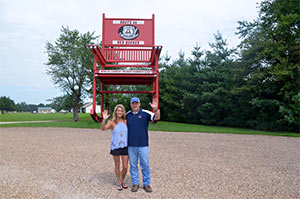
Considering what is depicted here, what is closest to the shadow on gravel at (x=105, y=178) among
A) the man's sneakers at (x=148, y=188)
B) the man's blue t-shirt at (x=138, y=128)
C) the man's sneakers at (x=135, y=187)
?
the man's sneakers at (x=135, y=187)

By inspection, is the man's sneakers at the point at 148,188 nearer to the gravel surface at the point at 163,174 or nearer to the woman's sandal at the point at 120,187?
the gravel surface at the point at 163,174

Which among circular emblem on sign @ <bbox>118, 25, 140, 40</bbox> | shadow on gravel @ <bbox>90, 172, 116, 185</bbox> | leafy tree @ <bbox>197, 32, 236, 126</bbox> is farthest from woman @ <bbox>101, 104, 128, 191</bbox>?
leafy tree @ <bbox>197, 32, 236, 126</bbox>

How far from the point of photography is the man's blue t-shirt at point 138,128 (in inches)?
126

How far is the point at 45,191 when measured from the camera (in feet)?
10.2

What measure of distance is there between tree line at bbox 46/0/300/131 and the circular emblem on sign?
20.9ft

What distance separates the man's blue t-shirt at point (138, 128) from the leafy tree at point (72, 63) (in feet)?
46.2

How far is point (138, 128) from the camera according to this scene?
322 centimetres

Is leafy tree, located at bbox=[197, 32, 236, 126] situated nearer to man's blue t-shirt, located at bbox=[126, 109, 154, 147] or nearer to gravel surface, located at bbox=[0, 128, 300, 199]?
gravel surface, located at bbox=[0, 128, 300, 199]

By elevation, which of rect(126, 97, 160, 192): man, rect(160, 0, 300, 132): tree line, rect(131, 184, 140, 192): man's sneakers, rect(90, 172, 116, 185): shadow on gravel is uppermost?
rect(160, 0, 300, 132): tree line

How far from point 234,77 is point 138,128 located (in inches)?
451

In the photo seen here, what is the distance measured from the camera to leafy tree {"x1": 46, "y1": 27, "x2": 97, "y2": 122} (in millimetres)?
17406

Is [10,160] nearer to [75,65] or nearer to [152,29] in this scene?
[152,29]

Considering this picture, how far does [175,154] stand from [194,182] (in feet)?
6.93

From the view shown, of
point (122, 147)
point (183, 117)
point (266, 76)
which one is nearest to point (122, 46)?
point (122, 147)
